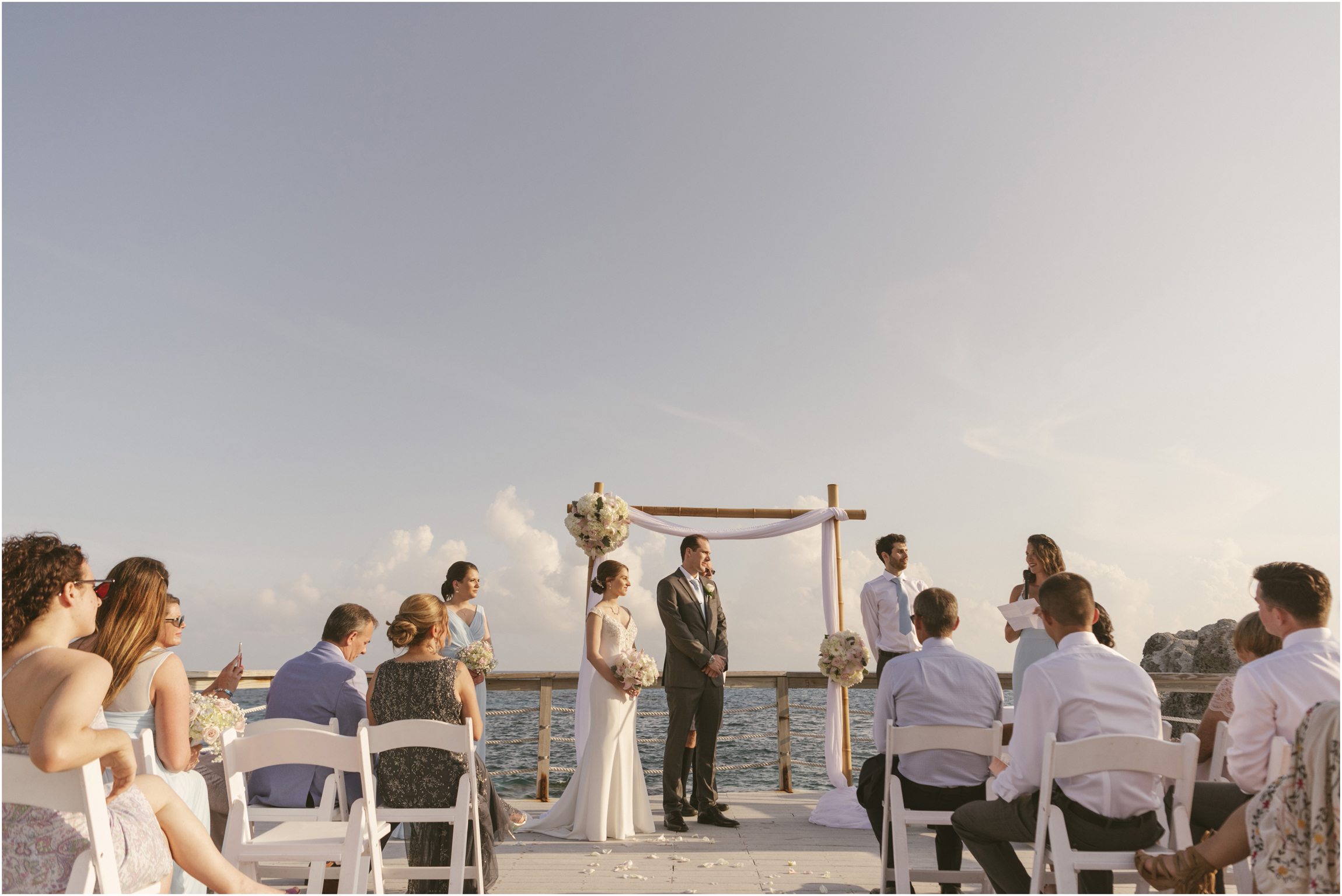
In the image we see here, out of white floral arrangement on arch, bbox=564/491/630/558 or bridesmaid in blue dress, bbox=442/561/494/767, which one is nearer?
bridesmaid in blue dress, bbox=442/561/494/767

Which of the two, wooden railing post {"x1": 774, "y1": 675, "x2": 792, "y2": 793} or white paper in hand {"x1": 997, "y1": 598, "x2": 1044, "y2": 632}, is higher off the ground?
white paper in hand {"x1": 997, "y1": 598, "x2": 1044, "y2": 632}

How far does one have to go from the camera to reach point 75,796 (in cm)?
214

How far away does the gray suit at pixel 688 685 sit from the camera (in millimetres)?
5883

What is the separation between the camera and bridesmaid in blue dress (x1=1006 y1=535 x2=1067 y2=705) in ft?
17.0

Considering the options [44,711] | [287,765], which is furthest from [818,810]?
[44,711]

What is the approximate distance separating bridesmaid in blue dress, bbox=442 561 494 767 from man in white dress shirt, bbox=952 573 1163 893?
144 inches

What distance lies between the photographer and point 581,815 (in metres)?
5.61

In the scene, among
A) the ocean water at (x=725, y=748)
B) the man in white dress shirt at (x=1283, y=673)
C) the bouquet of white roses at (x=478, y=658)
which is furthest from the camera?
the ocean water at (x=725, y=748)

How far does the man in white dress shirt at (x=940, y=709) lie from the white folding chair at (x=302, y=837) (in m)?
2.24

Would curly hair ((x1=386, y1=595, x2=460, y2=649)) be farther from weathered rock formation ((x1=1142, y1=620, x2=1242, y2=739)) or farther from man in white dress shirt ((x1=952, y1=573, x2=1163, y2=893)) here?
weathered rock formation ((x1=1142, y1=620, x2=1242, y2=739))

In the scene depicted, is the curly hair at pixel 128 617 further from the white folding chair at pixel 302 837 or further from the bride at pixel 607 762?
the bride at pixel 607 762

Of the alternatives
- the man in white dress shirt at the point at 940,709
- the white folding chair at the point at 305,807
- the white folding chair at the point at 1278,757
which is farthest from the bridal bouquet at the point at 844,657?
the white folding chair at the point at 1278,757

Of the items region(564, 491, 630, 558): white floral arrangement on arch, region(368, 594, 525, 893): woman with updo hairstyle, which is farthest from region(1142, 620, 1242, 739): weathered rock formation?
region(368, 594, 525, 893): woman with updo hairstyle

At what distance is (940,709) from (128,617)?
10.9ft
